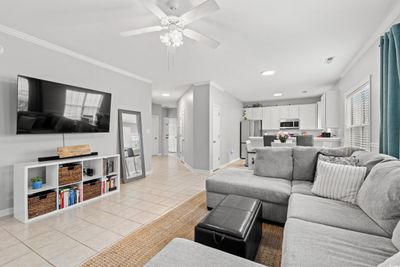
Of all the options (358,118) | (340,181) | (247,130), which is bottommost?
(340,181)

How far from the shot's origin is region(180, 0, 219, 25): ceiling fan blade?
57.9 inches

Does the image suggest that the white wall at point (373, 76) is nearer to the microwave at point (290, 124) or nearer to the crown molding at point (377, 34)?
the crown molding at point (377, 34)

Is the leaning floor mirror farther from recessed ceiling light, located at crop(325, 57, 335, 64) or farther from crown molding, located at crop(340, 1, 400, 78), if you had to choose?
crown molding, located at crop(340, 1, 400, 78)

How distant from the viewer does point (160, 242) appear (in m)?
1.88

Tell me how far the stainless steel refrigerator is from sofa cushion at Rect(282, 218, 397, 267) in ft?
20.1

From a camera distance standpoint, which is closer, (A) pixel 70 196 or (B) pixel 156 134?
(A) pixel 70 196

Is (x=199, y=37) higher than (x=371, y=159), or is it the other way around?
(x=199, y=37)

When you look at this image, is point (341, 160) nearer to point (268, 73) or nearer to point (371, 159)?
point (371, 159)

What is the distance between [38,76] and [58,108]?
57 cm

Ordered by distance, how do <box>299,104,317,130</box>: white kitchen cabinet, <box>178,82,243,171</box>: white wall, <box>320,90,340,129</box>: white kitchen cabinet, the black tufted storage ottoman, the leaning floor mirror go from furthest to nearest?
<box>299,104,317,130</box>: white kitchen cabinet
<box>178,82,243,171</box>: white wall
<box>320,90,340,129</box>: white kitchen cabinet
the leaning floor mirror
the black tufted storage ottoman

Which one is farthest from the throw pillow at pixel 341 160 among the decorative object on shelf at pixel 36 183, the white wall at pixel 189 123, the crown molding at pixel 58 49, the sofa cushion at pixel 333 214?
the crown molding at pixel 58 49

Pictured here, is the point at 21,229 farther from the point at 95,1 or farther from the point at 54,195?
the point at 95,1

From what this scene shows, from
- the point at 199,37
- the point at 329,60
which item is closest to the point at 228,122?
the point at 329,60

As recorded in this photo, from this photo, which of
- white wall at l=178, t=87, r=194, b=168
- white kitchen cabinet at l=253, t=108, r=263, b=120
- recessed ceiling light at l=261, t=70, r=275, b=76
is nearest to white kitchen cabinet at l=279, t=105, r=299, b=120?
white kitchen cabinet at l=253, t=108, r=263, b=120
